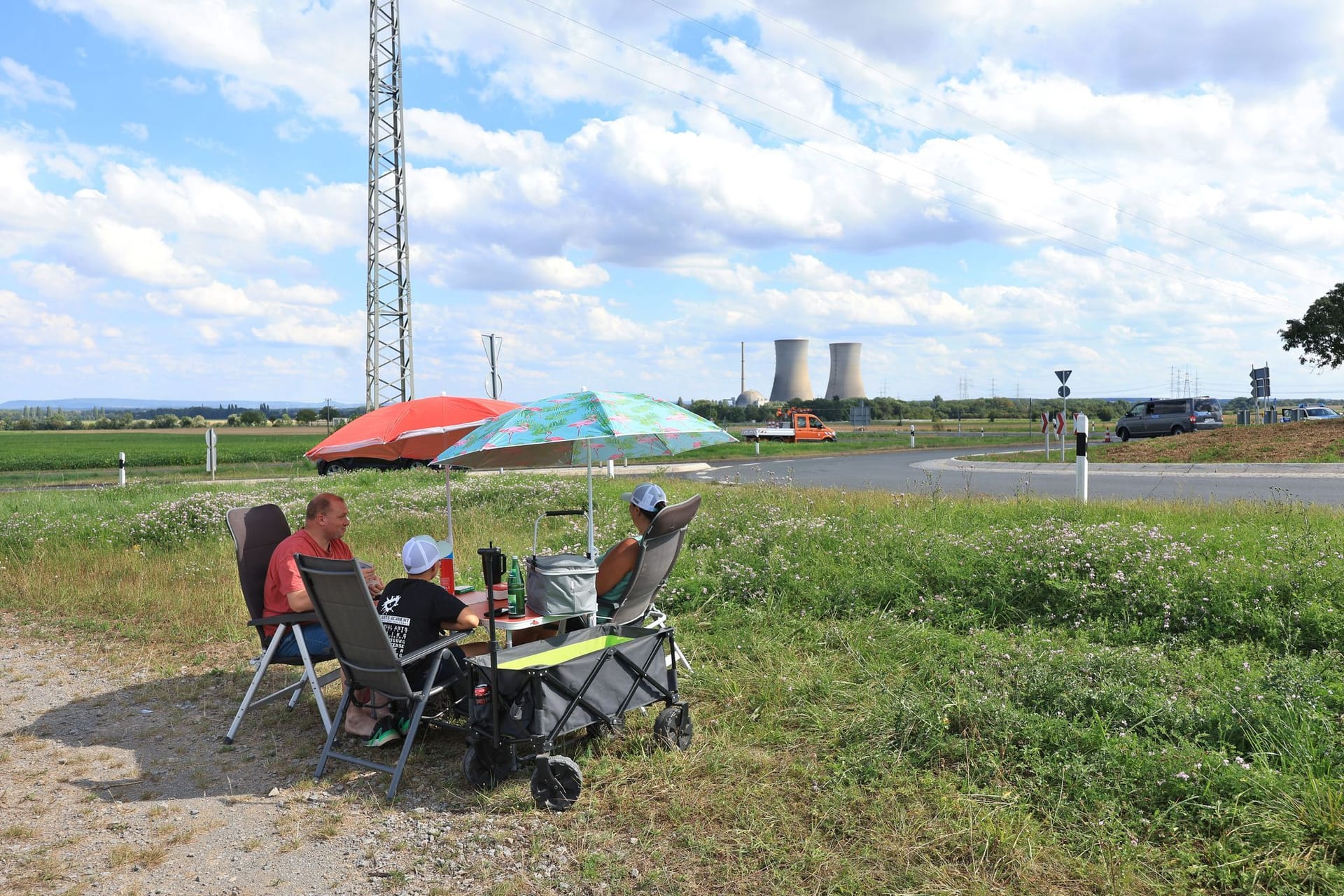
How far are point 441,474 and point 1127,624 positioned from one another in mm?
14319

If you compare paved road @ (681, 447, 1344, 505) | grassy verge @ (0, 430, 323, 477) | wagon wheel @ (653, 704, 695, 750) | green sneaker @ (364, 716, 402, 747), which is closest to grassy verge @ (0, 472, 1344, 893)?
wagon wheel @ (653, 704, 695, 750)

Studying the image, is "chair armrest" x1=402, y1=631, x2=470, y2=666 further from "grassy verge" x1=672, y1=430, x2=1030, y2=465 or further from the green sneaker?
"grassy verge" x1=672, y1=430, x2=1030, y2=465

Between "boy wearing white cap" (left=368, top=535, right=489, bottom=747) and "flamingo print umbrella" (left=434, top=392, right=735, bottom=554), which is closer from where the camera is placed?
"boy wearing white cap" (left=368, top=535, right=489, bottom=747)

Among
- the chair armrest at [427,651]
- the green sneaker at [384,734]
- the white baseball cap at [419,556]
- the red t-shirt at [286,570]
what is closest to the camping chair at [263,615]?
the red t-shirt at [286,570]

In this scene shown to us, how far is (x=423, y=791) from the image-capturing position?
4367 mm

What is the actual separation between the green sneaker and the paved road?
8.21 m

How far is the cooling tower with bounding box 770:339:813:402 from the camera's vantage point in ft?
228

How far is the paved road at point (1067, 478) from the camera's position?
14336mm

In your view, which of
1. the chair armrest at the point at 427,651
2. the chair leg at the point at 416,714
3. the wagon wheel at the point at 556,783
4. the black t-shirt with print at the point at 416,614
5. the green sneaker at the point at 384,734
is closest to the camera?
the wagon wheel at the point at 556,783

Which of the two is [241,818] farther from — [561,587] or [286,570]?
[561,587]

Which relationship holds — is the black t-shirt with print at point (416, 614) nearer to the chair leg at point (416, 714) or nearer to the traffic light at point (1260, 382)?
the chair leg at point (416, 714)

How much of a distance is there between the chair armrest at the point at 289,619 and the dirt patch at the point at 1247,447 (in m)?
21.0

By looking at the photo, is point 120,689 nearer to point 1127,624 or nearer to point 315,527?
point 315,527

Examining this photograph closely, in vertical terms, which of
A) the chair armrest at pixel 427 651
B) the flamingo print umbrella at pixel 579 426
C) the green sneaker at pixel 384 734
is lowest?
the green sneaker at pixel 384 734
